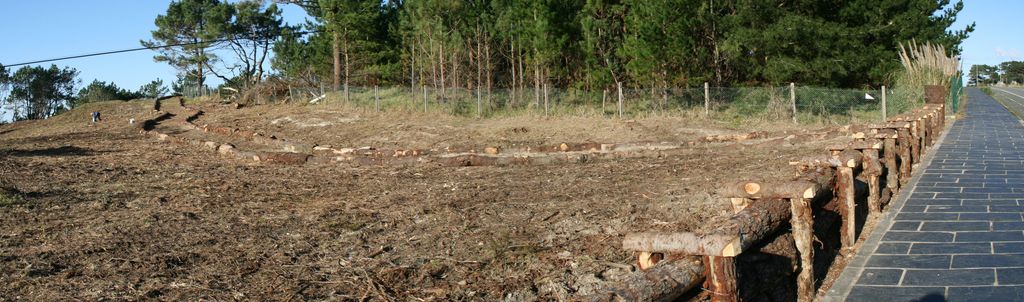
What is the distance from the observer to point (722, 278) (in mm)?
3637

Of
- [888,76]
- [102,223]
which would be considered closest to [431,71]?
[888,76]

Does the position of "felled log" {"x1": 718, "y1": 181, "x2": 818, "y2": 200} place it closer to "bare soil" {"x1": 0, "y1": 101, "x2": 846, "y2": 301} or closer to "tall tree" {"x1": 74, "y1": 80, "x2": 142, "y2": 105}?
"bare soil" {"x1": 0, "y1": 101, "x2": 846, "y2": 301}

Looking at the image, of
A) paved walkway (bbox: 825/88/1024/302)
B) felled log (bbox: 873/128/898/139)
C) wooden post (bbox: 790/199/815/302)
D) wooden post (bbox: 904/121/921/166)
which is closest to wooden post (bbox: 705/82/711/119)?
wooden post (bbox: 904/121/921/166)

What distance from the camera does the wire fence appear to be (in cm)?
1992

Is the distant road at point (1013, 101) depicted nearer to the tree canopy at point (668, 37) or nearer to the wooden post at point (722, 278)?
the tree canopy at point (668, 37)

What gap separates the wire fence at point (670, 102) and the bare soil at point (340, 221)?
5.31m

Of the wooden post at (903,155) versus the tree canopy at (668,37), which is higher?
the tree canopy at (668,37)

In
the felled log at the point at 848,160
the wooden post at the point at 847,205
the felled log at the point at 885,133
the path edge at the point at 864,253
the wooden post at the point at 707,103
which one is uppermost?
the wooden post at the point at 707,103

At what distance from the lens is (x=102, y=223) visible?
24.1 feet

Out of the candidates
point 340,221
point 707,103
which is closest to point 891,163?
point 340,221

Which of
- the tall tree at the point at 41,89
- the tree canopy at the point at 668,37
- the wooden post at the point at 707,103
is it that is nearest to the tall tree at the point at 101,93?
the tall tree at the point at 41,89

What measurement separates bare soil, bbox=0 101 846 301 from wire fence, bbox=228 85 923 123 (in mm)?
5312

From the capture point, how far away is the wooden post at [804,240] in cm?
473

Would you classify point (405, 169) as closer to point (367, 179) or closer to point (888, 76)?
point (367, 179)
